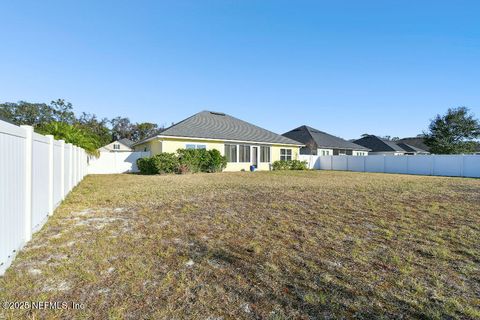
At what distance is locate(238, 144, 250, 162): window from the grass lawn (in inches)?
620

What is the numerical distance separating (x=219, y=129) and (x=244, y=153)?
9.45ft

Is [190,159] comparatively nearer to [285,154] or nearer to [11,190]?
[285,154]

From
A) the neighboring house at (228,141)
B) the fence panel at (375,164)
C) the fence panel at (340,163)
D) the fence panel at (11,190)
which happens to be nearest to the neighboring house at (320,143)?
the fence panel at (340,163)

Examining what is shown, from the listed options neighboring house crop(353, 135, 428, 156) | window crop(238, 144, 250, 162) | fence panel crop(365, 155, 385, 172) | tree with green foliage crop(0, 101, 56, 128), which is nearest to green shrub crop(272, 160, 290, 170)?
window crop(238, 144, 250, 162)

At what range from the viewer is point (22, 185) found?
3.63 meters

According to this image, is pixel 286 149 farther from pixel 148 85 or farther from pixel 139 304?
pixel 139 304

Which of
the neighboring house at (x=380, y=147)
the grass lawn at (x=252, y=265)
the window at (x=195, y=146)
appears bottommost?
the grass lawn at (x=252, y=265)

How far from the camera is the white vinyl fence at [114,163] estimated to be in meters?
20.2

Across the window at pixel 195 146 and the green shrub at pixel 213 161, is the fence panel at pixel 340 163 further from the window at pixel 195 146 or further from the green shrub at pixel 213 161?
the window at pixel 195 146

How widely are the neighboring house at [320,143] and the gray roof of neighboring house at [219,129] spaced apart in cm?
639

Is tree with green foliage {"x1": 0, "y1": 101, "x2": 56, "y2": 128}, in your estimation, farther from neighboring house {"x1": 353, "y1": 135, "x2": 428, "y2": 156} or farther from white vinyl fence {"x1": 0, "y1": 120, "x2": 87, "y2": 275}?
neighboring house {"x1": 353, "y1": 135, "x2": 428, "y2": 156}

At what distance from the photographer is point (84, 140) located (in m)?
16.8

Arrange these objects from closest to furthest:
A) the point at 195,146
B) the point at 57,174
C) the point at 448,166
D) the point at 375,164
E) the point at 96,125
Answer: the point at 57,174 → the point at 195,146 → the point at 448,166 → the point at 375,164 → the point at 96,125

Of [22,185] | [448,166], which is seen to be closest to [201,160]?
[22,185]
